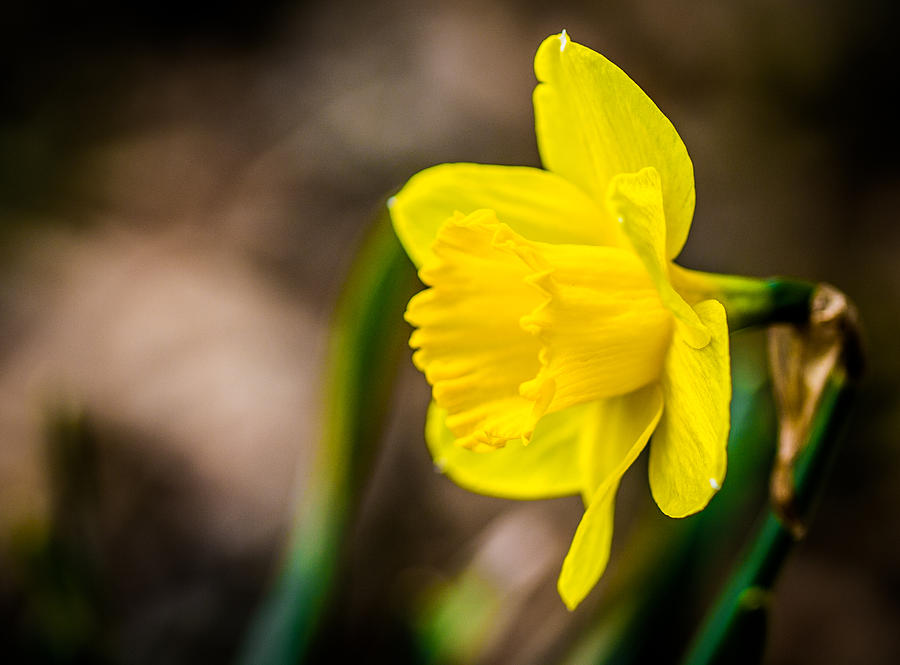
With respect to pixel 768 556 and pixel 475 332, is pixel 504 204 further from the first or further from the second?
pixel 768 556

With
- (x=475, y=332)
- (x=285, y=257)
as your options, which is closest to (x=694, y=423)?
(x=475, y=332)

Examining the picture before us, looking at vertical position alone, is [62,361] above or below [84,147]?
below

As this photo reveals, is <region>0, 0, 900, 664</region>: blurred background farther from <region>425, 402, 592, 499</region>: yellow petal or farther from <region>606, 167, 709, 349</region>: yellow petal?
<region>606, 167, 709, 349</region>: yellow petal

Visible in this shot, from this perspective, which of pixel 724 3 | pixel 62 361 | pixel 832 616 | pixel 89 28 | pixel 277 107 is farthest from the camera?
pixel 89 28

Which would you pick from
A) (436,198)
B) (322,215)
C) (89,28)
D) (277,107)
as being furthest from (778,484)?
(89,28)

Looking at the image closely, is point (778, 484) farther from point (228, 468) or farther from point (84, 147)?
point (84, 147)

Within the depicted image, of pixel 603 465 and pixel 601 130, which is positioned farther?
pixel 603 465

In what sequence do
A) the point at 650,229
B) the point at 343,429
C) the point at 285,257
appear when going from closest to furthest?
the point at 650,229, the point at 343,429, the point at 285,257

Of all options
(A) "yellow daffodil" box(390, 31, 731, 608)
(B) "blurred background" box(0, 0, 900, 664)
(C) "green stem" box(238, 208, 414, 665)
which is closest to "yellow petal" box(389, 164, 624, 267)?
(A) "yellow daffodil" box(390, 31, 731, 608)
